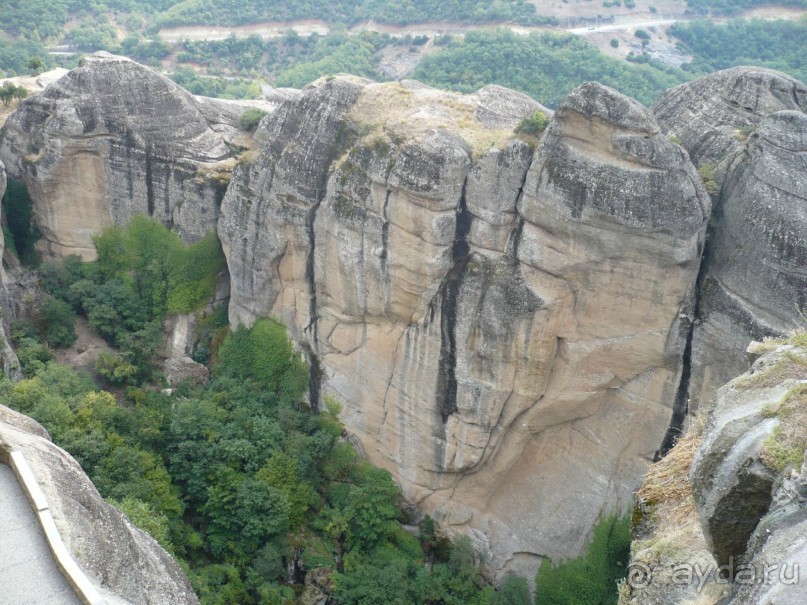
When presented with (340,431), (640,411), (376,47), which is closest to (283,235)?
(340,431)

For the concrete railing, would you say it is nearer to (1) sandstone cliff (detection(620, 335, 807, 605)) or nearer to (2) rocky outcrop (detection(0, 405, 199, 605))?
(2) rocky outcrop (detection(0, 405, 199, 605))

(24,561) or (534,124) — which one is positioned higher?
(534,124)

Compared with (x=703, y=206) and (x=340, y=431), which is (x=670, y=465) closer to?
(x=703, y=206)

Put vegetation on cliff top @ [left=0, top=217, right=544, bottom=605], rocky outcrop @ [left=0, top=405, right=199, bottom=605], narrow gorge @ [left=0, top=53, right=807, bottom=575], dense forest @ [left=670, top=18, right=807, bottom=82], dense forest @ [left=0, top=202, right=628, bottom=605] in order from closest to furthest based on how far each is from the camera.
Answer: rocky outcrop @ [left=0, top=405, right=199, bottom=605] < narrow gorge @ [left=0, top=53, right=807, bottom=575] < vegetation on cliff top @ [left=0, top=217, right=544, bottom=605] < dense forest @ [left=0, top=202, right=628, bottom=605] < dense forest @ [left=670, top=18, right=807, bottom=82]

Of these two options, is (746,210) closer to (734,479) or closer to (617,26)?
(734,479)

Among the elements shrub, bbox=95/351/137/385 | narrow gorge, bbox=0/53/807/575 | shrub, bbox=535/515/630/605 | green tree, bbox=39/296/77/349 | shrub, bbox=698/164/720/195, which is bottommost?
shrub, bbox=535/515/630/605

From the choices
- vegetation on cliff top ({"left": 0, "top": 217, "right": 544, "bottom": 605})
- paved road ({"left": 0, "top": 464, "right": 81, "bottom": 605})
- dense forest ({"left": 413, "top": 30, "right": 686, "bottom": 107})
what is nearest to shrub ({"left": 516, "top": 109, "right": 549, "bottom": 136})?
vegetation on cliff top ({"left": 0, "top": 217, "right": 544, "bottom": 605})

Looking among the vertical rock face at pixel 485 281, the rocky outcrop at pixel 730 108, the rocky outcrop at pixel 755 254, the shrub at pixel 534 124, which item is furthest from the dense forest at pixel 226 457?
the rocky outcrop at pixel 730 108

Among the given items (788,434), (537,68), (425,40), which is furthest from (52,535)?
(425,40)
